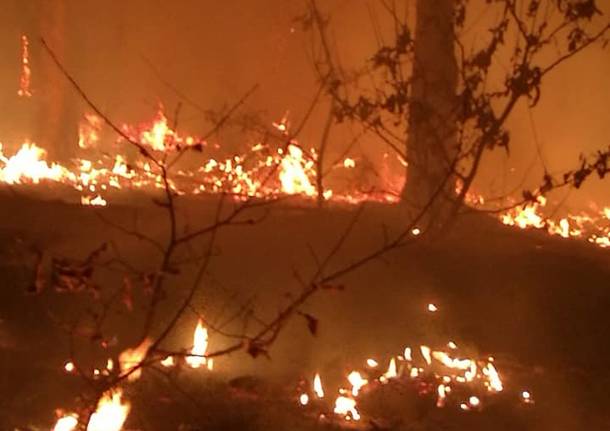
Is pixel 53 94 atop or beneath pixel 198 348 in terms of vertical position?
atop

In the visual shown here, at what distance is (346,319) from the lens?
8812 millimetres

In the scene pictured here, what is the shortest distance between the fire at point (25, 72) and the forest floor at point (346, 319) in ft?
30.1

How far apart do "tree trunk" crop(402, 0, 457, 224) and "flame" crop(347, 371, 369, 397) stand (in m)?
2.86

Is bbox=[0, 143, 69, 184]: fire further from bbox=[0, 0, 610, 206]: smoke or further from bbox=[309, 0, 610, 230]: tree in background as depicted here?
bbox=[309, 0, 610, 230]: tree in background

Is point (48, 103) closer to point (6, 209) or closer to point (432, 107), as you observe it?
point (6, 209)

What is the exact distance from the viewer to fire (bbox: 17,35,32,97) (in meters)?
20.8

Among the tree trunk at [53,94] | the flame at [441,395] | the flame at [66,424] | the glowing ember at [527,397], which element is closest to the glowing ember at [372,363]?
the flame at [441,395]

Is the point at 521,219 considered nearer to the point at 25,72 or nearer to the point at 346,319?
the point at 346,319

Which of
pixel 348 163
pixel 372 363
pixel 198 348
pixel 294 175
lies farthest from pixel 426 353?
pixel 348 163

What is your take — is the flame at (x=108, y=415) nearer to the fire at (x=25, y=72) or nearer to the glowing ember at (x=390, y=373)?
the glowing ember at (x=390, y=373)

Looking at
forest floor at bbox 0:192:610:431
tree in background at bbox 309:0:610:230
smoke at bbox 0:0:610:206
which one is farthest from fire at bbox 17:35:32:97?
tree in background at bbox 309:0:610:230

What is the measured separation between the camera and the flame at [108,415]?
6008 mm

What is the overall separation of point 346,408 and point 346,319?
1921mm

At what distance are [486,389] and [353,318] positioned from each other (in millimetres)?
1583
